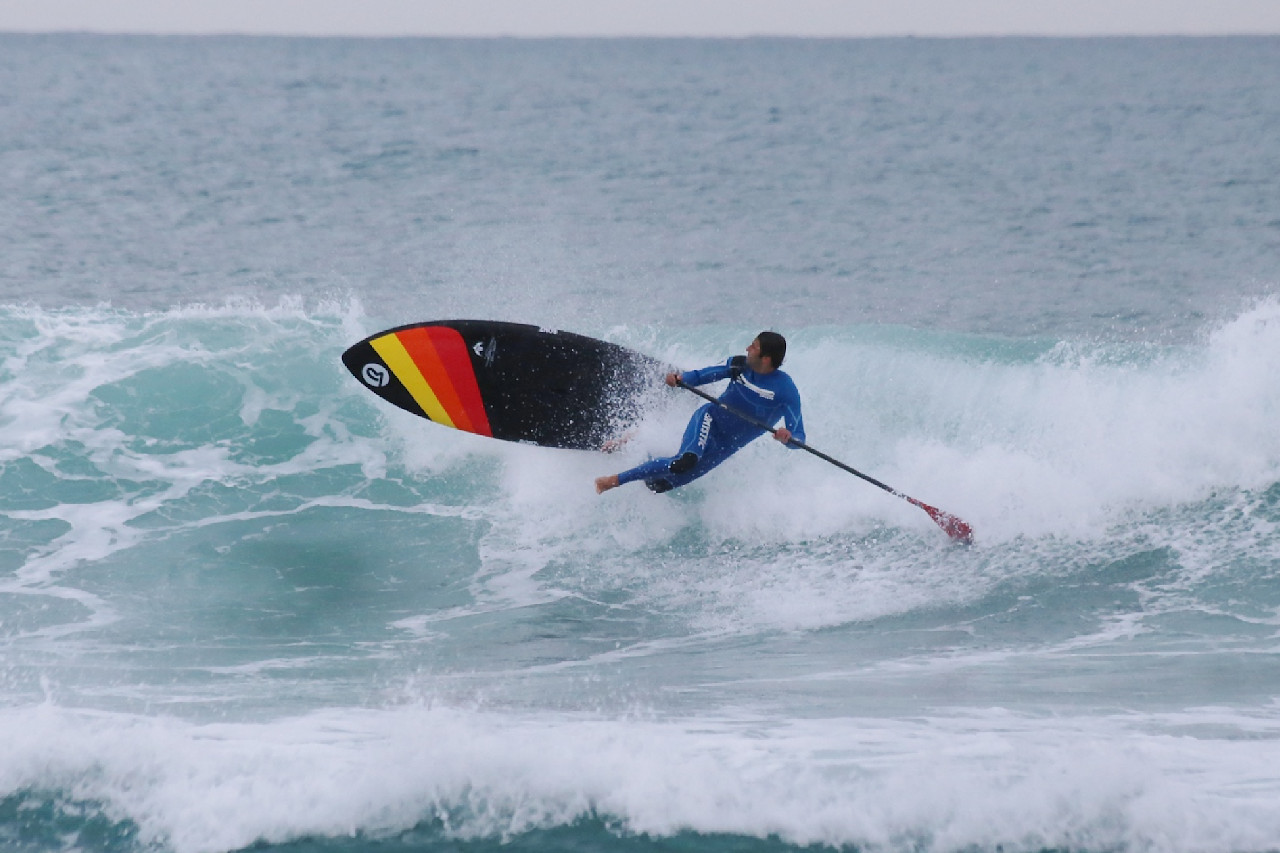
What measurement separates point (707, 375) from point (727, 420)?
13.1 inches

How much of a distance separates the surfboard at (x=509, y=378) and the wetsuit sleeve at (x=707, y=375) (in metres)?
0.76

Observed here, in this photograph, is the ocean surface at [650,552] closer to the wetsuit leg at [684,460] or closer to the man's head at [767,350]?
the wetsuit leg at [684,460]

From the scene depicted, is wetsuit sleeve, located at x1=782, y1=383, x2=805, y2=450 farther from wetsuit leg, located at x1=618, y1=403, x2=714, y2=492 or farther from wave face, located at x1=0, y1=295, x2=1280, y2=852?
wave face, located at x1=0, y1=295, x2=1280, y2=852

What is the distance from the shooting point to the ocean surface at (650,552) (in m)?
4.92

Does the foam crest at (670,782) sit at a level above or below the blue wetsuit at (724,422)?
below

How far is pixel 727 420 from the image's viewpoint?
8.07 metres

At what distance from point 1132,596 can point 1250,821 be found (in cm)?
287

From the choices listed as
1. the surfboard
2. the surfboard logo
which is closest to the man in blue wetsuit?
the surfboard

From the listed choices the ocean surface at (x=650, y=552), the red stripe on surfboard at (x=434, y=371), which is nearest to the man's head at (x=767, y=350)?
the ocean surface at (x=650, y=552)

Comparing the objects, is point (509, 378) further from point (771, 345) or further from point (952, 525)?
point (952, 525)

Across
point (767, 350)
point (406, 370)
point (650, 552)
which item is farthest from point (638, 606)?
point (406, 370)

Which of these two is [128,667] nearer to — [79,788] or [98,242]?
[79,788]

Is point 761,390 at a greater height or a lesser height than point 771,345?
lesser

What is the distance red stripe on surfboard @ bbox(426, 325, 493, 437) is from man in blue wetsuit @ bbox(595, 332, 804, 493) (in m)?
1.25
